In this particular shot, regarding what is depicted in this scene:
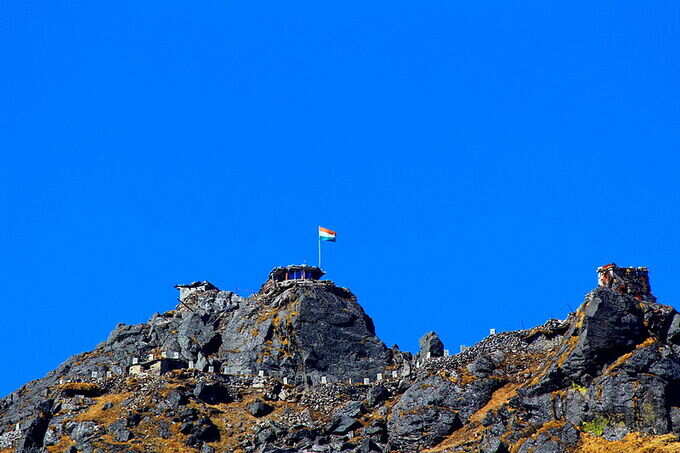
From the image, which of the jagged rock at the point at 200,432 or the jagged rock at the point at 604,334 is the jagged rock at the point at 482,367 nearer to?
the jagged rock at the point at 604,334

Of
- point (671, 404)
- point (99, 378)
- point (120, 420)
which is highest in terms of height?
point (99, 378)

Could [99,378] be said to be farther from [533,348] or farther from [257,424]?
[533,348]

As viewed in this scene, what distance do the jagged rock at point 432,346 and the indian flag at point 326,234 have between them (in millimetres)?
31550

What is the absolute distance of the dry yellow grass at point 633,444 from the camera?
8869 centimetres

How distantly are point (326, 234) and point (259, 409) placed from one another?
38.5 m

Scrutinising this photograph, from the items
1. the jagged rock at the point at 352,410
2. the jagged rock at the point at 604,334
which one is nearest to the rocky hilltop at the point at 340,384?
the jagged rock at the point at 604,334

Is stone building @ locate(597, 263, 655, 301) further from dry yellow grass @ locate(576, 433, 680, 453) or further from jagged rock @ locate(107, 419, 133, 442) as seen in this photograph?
jagged rock @ locate(107, 419, 133, 442)

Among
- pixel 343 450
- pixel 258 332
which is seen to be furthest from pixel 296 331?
pixel 343 450

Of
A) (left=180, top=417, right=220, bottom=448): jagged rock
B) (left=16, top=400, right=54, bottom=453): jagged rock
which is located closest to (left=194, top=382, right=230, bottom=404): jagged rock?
(left=180, top=417, right=220, bottom=448): jagged rock

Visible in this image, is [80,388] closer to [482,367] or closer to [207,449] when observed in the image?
[207,449]

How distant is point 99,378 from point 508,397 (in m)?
48.0

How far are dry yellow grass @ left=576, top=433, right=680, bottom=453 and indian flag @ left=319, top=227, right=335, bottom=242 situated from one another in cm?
6536

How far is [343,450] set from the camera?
108 m

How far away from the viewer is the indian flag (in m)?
154
